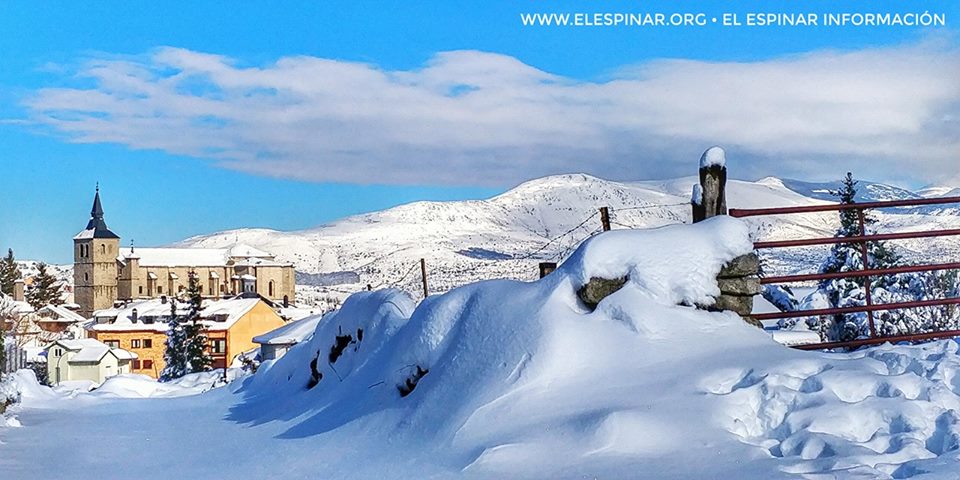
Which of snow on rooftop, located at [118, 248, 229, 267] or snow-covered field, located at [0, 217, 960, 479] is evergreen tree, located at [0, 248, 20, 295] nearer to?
snow on rooftop, located at [118, 248, 229, 267]

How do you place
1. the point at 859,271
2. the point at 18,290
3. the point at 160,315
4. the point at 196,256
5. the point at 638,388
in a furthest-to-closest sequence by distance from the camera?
the point at 196,256
the point at 18,290
the point at 160,315
the point at 859,271
the point at 638,388

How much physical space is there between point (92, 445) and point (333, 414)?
2998 mm

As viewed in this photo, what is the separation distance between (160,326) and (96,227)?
235 ft

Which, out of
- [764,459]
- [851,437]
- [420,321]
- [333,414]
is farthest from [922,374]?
[333,414]

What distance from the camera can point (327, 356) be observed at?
48.1 feet

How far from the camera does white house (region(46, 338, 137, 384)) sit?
7019 centimetres

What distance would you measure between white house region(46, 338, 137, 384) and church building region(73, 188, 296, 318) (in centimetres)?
7704

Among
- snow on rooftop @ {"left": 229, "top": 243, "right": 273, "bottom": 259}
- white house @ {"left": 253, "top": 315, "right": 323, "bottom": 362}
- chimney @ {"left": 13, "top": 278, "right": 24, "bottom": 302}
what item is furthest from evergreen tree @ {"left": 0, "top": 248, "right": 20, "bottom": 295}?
white house @ {"left": 253, "top": 315, "right": 323, "bottom": 362}

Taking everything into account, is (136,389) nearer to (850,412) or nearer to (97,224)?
(850,412)

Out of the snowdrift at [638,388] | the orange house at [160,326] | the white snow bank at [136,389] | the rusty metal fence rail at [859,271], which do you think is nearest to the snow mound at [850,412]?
the snowdrift at [638,388]

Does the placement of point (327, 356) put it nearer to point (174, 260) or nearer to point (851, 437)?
point (851, 437)

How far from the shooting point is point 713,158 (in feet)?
32.2

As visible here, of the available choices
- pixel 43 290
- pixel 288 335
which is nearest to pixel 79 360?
pixel 288 335

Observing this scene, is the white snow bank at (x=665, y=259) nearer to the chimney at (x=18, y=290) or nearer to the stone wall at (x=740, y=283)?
the stone wall at (x=740, y=283)
